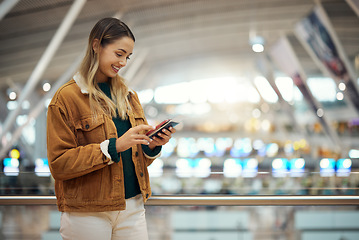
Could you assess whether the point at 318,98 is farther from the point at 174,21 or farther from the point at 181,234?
the point at 181,234

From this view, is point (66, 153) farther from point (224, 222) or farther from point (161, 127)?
point (224, 222)

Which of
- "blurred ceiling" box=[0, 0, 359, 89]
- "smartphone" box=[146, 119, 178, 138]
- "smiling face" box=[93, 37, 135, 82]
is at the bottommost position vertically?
"smartphone" box=[146, 119, 178, 138]

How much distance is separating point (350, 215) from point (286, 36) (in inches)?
696

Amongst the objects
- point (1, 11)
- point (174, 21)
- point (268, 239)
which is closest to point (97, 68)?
point (268, 239)

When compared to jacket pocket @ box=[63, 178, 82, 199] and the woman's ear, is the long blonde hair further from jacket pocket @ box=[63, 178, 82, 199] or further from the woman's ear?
jacket pocket @ box=[63, 178, 82, 199]

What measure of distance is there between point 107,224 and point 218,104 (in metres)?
30.6

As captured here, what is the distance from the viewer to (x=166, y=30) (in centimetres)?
1653

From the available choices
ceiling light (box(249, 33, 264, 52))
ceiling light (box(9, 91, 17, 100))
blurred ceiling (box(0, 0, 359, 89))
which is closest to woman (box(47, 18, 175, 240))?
blurred ceiling (box(0, 0, 359, 89))

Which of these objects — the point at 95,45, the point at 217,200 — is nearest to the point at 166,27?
the point at 217,200

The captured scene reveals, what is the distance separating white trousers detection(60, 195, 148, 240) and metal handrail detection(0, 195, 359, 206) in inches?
40.0

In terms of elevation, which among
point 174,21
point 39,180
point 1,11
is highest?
point 174,21

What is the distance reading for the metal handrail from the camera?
3.02 metres

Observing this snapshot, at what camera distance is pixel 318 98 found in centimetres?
2122

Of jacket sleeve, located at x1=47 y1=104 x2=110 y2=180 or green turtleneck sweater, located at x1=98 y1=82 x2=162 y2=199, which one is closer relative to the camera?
jacket sleeve, located at x1=47 y1=104 x2=110 y2=180
